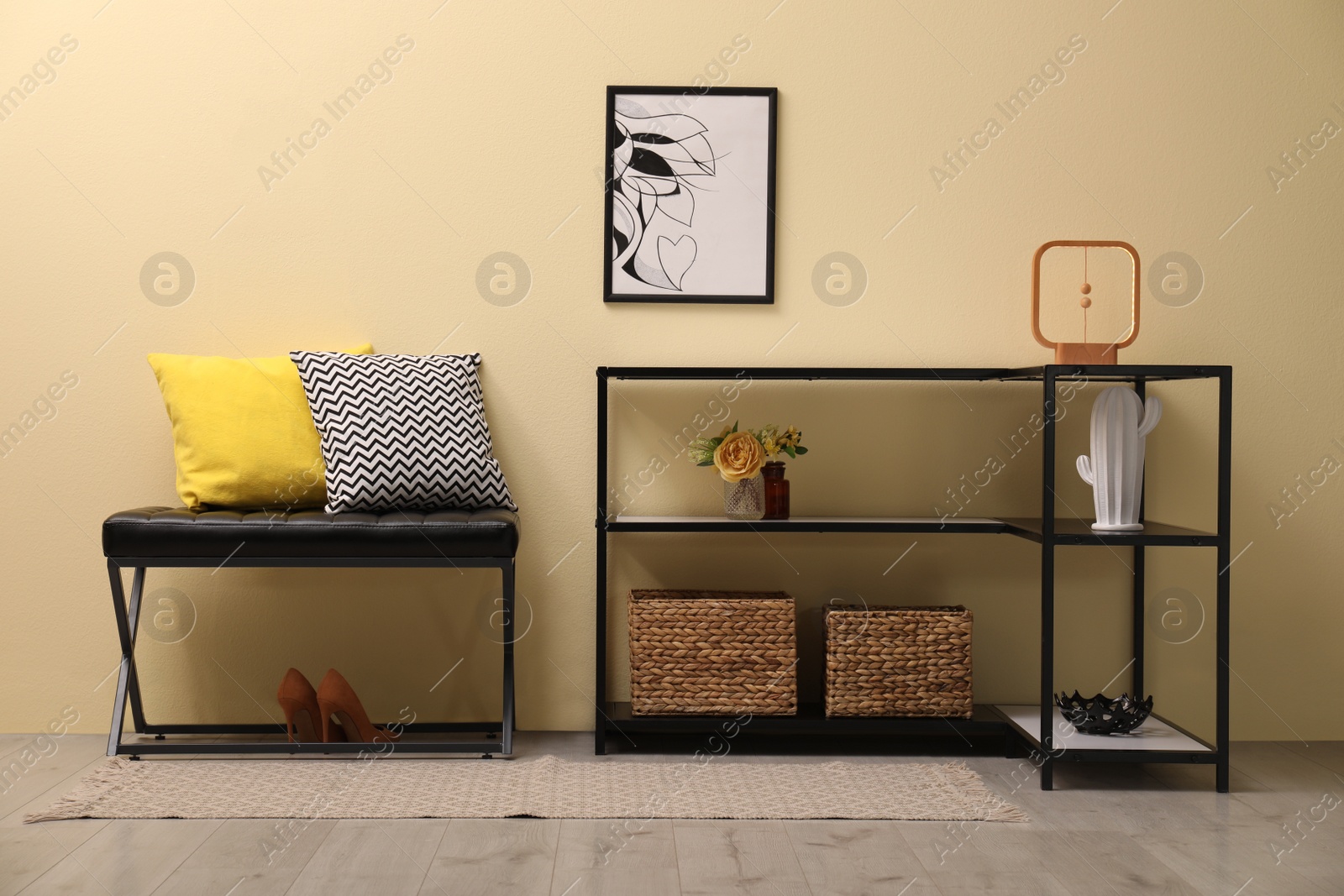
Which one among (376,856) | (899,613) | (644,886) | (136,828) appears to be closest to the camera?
(644,886)

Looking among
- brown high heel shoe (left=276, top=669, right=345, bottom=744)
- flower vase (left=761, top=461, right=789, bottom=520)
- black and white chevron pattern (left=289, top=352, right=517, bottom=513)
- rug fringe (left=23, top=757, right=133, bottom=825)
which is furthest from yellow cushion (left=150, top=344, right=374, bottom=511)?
flower vase (left=761, top=461, right=789, bottom=520)

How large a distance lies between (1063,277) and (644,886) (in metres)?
1.91

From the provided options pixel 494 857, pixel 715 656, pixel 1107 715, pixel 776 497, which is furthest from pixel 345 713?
pixel 1107 715

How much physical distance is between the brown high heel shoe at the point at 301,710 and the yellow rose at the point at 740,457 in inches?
44.6

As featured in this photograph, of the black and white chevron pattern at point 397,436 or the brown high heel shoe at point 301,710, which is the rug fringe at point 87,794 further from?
the black and white chevron pattern at point 397,436

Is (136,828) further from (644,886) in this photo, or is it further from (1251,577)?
(1251,577)

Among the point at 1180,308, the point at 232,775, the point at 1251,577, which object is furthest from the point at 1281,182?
the point at 232,775

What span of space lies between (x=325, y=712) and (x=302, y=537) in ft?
1.49

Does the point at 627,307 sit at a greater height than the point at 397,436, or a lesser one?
greater

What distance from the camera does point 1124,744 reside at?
87.4 inches

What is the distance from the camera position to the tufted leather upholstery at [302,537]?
2176 millimetres

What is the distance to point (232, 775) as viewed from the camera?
7.11 ft

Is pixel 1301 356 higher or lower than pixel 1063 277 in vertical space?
lower

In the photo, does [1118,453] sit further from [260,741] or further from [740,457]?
[260,741]
